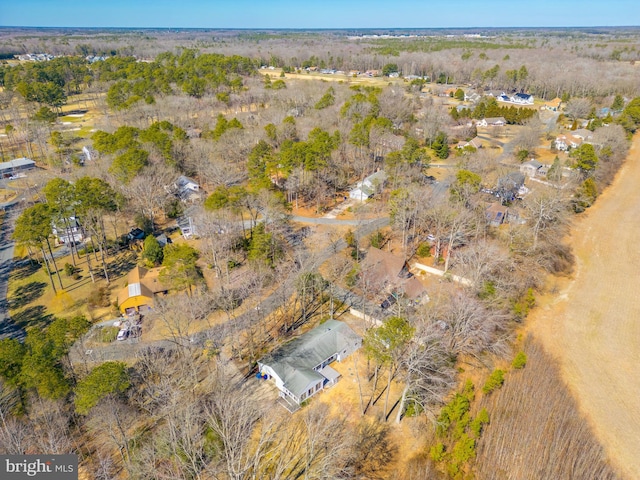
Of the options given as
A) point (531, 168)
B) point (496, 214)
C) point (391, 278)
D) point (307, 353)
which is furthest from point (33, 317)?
point (531, 168)

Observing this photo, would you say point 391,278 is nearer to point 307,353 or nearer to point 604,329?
point 307,353

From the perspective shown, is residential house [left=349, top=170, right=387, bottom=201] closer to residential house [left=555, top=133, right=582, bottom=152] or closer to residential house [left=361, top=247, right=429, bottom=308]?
residential house [left=361, top=247, right=429, bottom=308]

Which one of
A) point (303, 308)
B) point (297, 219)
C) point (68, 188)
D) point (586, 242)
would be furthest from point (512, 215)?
point (68, 188)

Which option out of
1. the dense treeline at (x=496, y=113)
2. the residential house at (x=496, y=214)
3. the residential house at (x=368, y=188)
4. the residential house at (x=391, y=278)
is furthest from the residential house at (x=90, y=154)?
the dense treeline at (x=496, y=113)

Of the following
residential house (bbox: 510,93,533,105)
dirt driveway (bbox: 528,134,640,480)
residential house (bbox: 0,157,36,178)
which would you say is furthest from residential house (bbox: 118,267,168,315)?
residential house (bbox: 510,93,533,105)

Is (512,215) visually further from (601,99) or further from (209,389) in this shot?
(601,99)

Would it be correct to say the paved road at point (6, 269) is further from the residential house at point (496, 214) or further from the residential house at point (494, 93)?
the residential house at point (494, 93)
